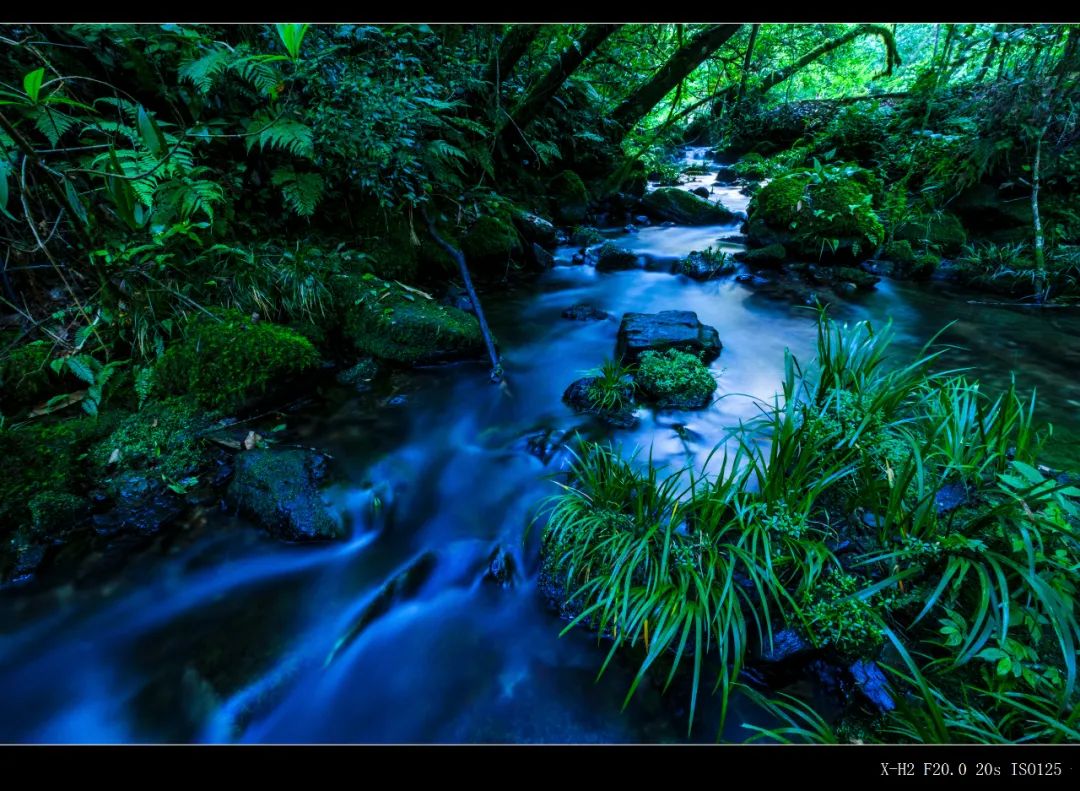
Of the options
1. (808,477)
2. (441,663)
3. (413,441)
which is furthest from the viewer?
(413,441)

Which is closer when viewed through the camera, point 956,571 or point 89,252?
point 956,571

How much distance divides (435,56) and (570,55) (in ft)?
5.99

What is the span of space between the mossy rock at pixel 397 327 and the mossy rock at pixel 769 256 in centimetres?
535

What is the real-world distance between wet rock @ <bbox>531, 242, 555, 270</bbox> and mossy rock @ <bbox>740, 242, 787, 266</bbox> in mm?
3331

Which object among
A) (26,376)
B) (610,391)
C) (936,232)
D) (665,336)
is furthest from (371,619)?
(936,232)

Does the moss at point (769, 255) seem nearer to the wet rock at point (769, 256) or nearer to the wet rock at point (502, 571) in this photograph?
the wet rock at point (769, 256)

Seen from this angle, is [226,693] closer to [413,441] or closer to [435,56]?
[413,441]

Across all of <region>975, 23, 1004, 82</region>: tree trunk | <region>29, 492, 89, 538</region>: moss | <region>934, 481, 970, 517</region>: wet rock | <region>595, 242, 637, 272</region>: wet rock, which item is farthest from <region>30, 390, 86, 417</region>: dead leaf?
<region>975, 23, 1004, 82</region>: tree trunk

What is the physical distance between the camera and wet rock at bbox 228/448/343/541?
2834 millimetres

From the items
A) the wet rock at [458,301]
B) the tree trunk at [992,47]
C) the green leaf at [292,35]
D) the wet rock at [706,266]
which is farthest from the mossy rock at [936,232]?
the green leaf at [292,35]

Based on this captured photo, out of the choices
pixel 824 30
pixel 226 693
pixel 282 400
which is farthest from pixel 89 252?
pixel 824 30

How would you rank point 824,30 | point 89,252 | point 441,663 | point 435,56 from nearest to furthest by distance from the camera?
1. point 441,663
2. point 89,252
3. point 435,56
4. point 824,30

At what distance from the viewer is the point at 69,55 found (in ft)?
11.3

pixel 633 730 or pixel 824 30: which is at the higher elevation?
pixel 824 30
